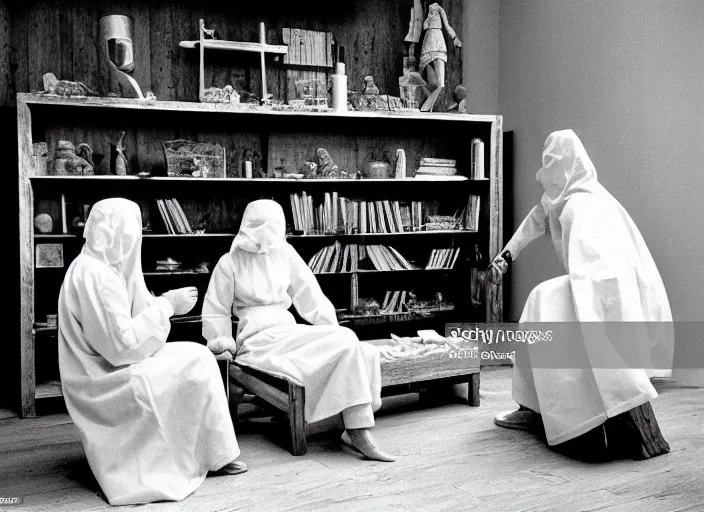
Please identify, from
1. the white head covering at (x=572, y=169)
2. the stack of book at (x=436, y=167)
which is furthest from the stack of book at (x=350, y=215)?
the white head covering at (x=572, y=169)

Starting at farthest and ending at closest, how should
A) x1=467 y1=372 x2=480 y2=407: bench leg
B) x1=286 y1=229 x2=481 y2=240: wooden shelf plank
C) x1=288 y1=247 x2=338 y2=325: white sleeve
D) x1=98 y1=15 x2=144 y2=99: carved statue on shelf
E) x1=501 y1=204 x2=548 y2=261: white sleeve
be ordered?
1. x1=286 y1=229 x2=481 y2=240: wooden shelf plank
2. x1=98 y1=15 x2=144 y2=99: carved statue on shelf
3. x1=467 y1=372 x2=480 y2=407: bench leg
4. x1=501 y1=204 x2=548 y2=261: white sleeve
5. x1=288 y1=247 x2=338 y2=325: white sleeve

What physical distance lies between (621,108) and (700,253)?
1.15 m

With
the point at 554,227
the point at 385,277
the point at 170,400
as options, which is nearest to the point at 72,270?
the point at 170,400

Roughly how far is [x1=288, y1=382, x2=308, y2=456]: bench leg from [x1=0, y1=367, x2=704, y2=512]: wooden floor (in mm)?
51

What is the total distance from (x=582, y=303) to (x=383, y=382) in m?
1.18

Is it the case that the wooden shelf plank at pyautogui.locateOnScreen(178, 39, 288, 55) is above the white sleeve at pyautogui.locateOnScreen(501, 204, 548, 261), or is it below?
above

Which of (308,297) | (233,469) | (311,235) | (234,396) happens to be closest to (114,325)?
(233,469)

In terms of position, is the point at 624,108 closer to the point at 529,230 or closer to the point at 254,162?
the point at 529,230

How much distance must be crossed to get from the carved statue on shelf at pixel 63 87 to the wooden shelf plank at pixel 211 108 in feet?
0.28

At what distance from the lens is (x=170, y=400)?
10.1 ft

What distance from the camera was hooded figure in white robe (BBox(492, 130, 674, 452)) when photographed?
3.43 meters

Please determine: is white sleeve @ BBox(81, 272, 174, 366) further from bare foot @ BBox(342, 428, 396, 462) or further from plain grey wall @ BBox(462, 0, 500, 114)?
plain grey wall @ BBox(462, 0, 500, 114)

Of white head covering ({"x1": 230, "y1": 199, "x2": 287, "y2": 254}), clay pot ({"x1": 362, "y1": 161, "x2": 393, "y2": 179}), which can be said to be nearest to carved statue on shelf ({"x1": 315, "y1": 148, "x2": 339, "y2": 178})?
clay pot ({"x1": 362, "y1": 161, "x2": 393, "y2": 179})

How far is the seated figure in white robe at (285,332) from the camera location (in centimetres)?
355
